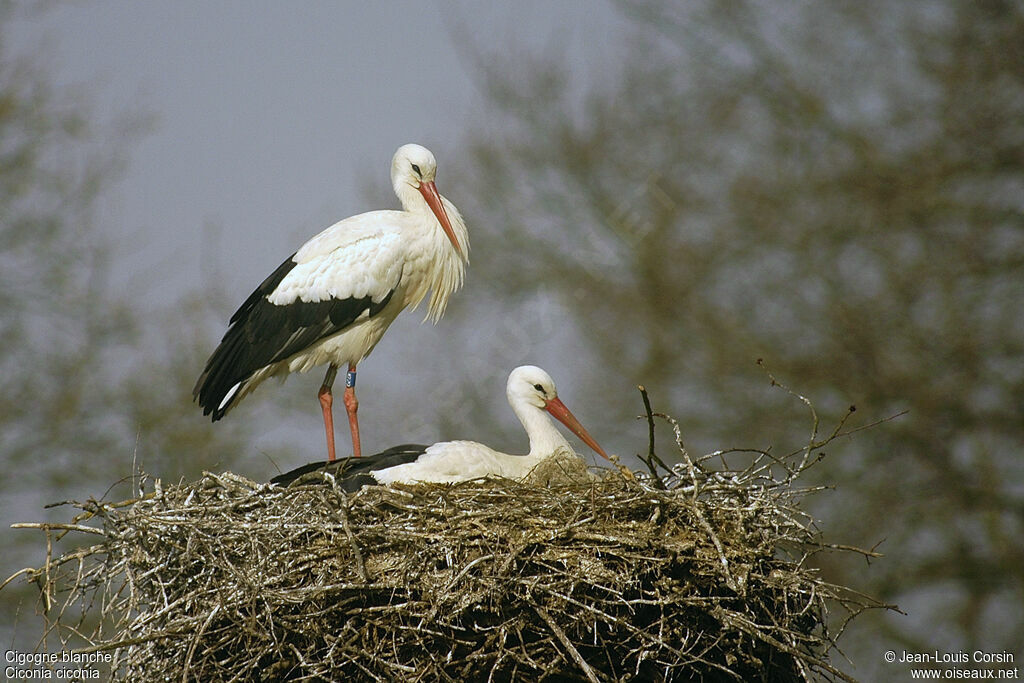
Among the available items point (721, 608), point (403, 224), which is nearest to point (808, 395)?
point (403, 224)

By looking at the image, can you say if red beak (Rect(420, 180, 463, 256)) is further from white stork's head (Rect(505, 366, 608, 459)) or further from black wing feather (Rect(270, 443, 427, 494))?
black wing feather (Rect(270, 443, 427, 494))

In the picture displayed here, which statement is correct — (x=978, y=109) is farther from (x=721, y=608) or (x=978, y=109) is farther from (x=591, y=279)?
(x=721, y=608)

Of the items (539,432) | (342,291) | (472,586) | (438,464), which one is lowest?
(472,586)

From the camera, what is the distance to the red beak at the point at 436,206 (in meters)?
6.48

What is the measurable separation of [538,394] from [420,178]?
4.23 feet

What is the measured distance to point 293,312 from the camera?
20.9 feet

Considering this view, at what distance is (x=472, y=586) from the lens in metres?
4.04

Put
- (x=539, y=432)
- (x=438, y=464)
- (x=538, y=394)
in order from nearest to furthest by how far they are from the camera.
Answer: (x=438, y=464)
(x=539, y=432)
(x=538, y=394)

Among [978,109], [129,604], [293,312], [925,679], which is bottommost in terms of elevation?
[129,604]

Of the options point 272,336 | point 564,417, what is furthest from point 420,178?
point 564,417

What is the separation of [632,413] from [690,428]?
491mm

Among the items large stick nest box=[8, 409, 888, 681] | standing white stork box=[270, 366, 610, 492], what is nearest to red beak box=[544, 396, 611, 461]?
standing white stork box=[270, 366, 610, 492]

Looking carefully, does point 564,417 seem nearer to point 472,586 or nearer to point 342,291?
point 342,291

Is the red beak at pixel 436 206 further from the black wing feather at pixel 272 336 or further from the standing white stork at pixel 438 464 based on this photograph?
the standing white stork at pixel 438 464
